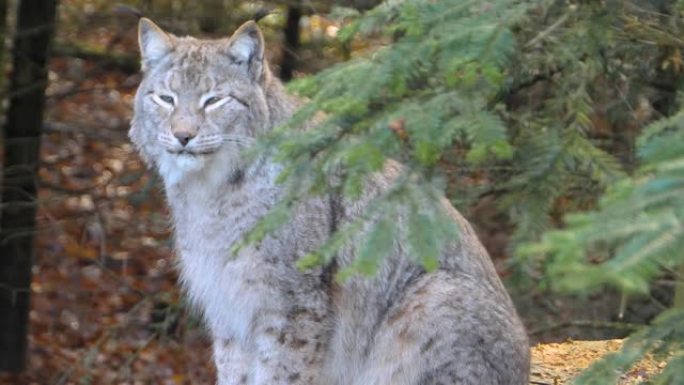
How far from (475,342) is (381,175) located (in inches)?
33.1

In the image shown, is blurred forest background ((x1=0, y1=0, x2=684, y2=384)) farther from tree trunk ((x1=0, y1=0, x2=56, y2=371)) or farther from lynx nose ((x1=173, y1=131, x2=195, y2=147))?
lynx nose ((x1=173, y1=131, x2=195, y2=147))

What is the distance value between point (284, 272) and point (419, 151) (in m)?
2.24

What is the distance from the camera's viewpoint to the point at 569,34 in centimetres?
420

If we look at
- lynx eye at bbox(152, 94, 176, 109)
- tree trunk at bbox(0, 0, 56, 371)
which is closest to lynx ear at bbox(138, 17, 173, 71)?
lynx eye at bbox(152, 94, 176, 109)

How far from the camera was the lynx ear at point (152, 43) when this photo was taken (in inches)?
235

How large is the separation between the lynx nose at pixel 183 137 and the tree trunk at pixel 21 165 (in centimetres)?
380

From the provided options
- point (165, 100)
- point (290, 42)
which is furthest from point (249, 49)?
point (290, 42)

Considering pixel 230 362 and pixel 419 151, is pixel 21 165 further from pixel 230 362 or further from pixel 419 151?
pixel 419 151

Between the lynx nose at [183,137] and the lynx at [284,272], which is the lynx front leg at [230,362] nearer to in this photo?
the lynx at [284,272]

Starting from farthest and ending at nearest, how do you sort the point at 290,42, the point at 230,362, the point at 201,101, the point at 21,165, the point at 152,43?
the point at 290,42 < the point at 21,165 < the point at 230,362 < the point at 152,43 < the point at 201,101

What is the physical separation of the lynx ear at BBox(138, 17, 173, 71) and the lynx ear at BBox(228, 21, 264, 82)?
0.33m

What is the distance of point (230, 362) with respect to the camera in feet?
20.2

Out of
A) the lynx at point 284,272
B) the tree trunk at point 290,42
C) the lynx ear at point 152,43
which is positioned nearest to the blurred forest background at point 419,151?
the tree trunk at point 290,42

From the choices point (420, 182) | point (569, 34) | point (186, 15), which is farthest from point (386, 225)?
point (186, 15)
